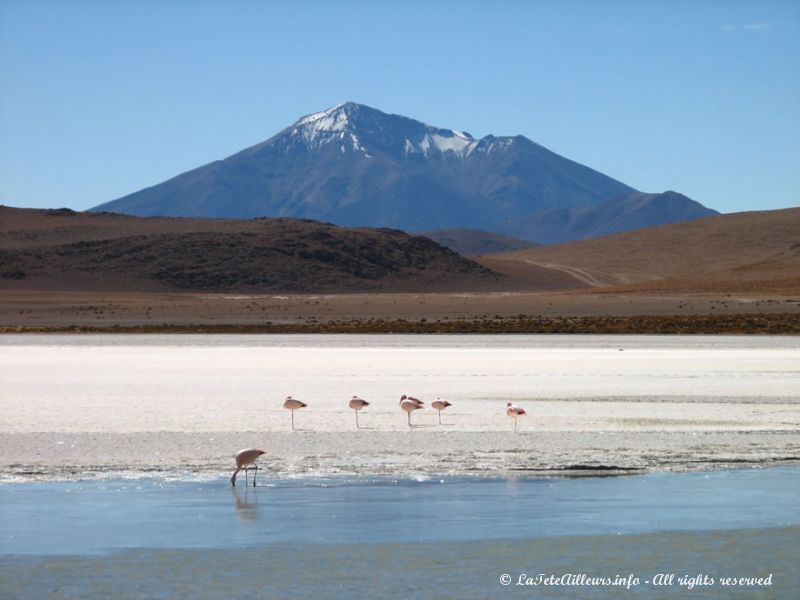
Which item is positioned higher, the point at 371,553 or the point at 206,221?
the point at 206,221

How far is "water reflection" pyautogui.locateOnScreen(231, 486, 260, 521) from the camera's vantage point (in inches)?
396

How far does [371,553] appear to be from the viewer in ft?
29.0

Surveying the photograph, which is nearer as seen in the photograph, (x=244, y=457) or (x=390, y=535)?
(x=390, y=535)

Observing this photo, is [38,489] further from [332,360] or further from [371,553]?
[332,360]

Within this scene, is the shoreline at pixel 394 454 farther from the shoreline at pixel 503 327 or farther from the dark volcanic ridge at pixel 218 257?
the dark volcanic ridge at pixel 218 257

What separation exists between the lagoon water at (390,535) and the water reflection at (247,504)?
0.03m

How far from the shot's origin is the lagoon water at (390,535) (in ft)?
26.5

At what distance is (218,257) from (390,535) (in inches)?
3661

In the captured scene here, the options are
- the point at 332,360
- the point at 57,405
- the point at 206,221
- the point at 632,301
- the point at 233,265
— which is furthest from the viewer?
the point at 206,221

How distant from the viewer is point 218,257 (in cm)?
10106

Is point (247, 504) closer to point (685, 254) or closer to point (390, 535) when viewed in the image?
point (390, 535)

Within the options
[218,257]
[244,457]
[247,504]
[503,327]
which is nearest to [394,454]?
[244,457]

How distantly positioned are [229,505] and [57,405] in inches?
313

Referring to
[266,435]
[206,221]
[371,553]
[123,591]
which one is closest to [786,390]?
[266,435]
